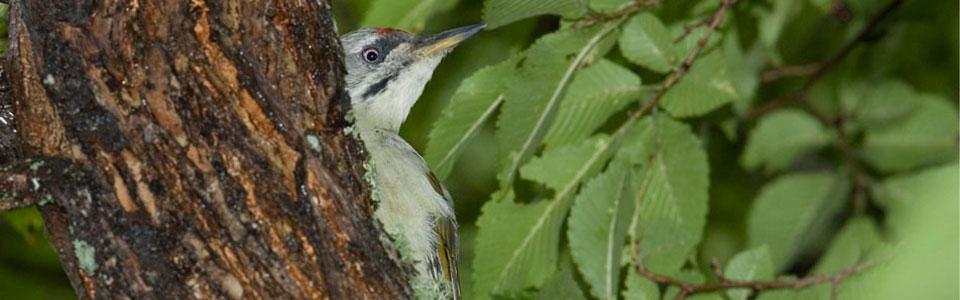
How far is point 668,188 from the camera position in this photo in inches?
189

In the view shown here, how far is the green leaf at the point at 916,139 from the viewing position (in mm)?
6391

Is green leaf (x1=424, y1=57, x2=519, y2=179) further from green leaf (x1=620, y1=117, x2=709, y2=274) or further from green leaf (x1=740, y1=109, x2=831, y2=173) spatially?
green leaf (x1=740, y1=109, x2=831, y2=173)

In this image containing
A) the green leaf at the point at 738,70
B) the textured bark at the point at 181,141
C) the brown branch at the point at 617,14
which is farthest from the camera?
the green leaf at the point at 738,70

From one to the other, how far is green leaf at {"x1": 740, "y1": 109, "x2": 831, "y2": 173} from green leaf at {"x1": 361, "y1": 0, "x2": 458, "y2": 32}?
2651mm

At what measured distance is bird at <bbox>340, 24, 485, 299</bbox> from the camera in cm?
393

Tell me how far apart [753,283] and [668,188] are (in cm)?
50

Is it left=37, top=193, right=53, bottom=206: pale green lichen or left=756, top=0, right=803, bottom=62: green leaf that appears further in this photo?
left=756, top=0, right=803, bottom=62: green leaf

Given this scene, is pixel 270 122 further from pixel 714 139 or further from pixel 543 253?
pixel 714 139

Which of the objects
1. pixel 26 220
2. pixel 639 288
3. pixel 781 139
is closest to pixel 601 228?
pixel 639 288

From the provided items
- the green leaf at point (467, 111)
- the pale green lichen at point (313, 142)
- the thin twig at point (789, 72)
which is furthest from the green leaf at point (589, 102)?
the thin twig at point (789, 72)

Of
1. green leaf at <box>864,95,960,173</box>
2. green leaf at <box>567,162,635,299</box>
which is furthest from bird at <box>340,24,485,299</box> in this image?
green leaf at <box>864,95,960,173</box>

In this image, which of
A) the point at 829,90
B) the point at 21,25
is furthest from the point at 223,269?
the point at 829,90

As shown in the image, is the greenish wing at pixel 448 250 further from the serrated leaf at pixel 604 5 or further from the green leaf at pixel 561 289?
the serrated leaf at pixel 604 5

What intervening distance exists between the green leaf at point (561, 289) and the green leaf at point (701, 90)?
844 millimetres
